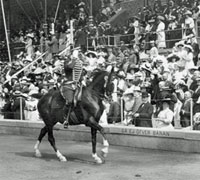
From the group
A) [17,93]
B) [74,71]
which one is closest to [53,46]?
[17,93]

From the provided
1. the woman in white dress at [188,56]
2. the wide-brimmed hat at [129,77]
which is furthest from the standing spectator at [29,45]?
the wide-brimmed hat at [129,77]

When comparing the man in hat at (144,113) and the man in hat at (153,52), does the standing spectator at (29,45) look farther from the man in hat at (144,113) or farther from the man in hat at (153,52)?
the man in hat at (144,113)

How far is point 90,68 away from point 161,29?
3634 millimetres

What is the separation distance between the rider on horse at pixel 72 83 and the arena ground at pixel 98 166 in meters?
1.31

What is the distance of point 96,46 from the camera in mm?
26031

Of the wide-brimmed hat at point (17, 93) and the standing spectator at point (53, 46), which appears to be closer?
the wide-brimmed hat at point (17, 93)

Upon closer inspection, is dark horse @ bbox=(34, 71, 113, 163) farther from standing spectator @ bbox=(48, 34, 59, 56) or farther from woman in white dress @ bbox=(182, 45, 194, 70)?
standing spectator @ bbox=(48, 34, 59, 56)

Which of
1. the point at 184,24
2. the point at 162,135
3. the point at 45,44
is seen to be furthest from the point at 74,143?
the point at 45,44

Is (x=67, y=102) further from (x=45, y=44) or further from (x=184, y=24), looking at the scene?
(x=45, y=44)

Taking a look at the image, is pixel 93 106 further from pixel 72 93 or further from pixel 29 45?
pixel 29 45

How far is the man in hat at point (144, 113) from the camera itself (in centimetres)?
1475

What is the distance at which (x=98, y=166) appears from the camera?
12227 mm

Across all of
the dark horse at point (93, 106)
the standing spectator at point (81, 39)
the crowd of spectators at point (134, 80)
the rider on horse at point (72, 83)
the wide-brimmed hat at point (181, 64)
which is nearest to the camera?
the dark horse at point (93, 106)

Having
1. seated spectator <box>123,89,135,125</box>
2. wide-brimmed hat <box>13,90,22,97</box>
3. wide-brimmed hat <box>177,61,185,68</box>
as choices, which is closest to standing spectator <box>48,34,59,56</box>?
wide-brimmed hat <box>13,90,22,97</box>
